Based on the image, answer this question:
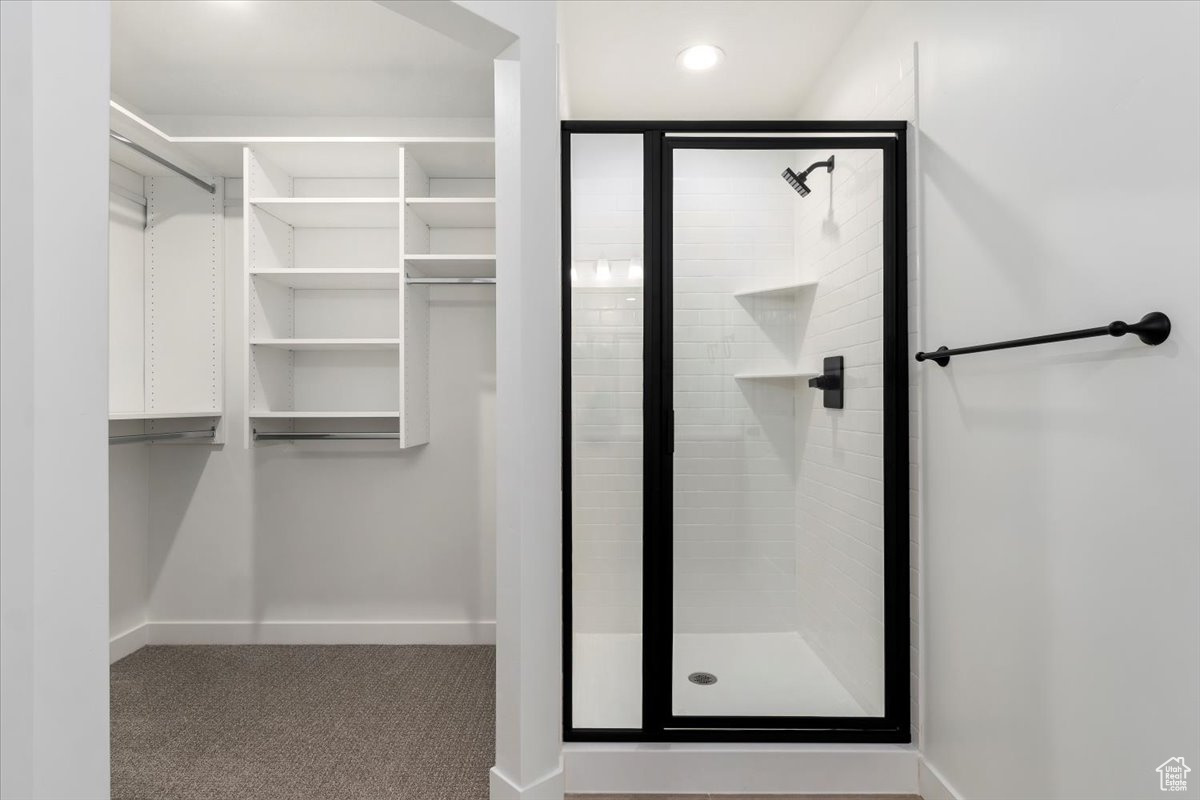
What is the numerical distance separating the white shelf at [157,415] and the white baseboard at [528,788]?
178 centimetres

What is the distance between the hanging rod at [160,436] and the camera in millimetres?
2422

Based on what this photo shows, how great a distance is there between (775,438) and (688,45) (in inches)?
63.1

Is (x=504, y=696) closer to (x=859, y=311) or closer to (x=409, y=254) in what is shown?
(x=859, y=311)

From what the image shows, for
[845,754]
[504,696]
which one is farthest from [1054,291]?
[504,696]

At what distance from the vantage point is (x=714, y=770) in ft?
6.11

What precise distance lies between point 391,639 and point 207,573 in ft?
3.10

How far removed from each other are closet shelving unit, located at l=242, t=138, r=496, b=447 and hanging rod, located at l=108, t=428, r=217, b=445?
0.98 feet

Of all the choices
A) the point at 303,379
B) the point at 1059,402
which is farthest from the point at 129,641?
the point at 1059,402

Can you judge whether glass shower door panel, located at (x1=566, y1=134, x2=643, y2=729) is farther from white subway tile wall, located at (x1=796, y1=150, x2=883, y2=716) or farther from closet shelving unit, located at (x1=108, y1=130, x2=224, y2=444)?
closet shelving unit, located at (x1=108, y1=130, x2=224, y2=444)

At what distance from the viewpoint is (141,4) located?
2051mm

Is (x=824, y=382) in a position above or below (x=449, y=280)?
below

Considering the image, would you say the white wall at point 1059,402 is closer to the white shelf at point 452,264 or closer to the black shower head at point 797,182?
the black shower head at point 797,182

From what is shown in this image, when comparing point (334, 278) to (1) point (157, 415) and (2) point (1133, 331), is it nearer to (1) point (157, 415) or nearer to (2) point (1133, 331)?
(1) point (157, 415)

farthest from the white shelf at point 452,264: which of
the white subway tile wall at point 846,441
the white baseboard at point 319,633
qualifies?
the white baseboard at point 319,633
